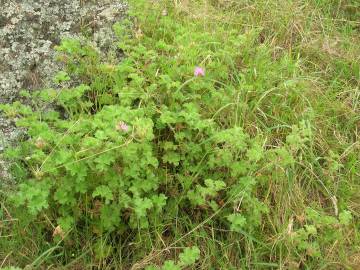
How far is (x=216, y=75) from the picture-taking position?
282cm

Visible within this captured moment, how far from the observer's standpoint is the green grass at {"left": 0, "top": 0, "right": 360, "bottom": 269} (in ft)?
6.75

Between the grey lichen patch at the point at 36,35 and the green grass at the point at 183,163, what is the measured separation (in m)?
0.12

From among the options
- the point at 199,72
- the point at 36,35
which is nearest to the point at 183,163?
the point at 199,72

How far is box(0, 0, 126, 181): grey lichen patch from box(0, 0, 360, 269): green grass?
4.8 inches

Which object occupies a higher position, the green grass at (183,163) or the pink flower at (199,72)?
the pink flower at (199,72)

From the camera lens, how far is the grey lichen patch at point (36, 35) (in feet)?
8.29

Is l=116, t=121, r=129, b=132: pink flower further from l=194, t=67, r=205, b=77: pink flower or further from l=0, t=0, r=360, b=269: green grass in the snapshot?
l=194, t=67, r=205, b=77: pink flower

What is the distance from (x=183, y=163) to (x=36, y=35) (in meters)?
1.15

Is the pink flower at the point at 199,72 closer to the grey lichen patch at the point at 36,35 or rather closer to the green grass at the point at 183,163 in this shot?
the green grass at the point at 183,163

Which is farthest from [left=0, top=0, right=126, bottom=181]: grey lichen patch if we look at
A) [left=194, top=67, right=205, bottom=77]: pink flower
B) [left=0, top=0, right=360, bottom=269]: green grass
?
[left=194, top=67, right=205, bottom=77]: pink flower

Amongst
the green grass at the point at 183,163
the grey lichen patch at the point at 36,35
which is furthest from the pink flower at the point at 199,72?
the grey lichen patch at the point at 36,35

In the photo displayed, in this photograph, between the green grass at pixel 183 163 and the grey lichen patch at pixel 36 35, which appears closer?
the green grass at pixel 183 163

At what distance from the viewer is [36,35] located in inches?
106

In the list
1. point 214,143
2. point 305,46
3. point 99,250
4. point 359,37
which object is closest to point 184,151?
point 214,143
